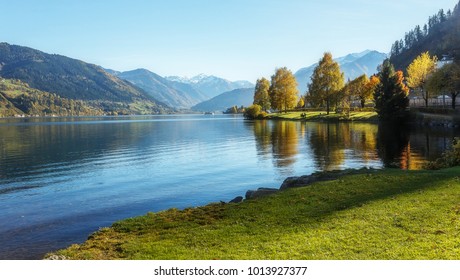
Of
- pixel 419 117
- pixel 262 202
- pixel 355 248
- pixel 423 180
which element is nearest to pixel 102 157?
pixel 262 202

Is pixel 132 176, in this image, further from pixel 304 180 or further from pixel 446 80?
pixel 446 80

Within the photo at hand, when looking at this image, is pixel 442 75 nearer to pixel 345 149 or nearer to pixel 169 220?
pixel 345 149

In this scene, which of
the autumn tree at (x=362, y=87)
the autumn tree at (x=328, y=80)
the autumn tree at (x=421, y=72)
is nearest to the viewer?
the autumn tree at (x=421, y=72)

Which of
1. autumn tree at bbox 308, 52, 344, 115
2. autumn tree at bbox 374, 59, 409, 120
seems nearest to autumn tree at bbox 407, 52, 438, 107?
autumn tree at bbox 374, 59, 409, 120

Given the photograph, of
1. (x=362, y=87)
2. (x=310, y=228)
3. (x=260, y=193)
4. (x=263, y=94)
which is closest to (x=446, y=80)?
(x=362, y=87)

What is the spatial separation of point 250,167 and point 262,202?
71.6 feet

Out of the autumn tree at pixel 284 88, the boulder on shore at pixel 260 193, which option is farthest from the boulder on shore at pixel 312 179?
the autumn tree at pixel 284 88

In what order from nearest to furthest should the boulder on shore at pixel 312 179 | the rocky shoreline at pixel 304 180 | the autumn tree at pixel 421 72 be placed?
the rocky shoreline at pixel 304 180 → the boulder on shore at pixel 312 179 → the autumn tree at pixel 421 72

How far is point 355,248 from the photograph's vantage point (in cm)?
1335

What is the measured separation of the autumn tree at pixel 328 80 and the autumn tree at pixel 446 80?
42114 mm

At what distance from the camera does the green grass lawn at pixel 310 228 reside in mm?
13438

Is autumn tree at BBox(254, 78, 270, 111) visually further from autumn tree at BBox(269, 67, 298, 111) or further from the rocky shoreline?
the rocky shoreline

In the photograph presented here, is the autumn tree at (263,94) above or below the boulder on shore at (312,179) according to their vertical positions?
above

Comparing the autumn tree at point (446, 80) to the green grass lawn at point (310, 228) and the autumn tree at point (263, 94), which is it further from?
the autumn tree at point (263, 94)
